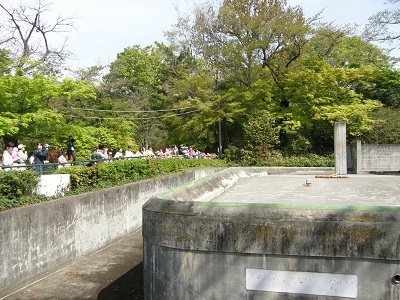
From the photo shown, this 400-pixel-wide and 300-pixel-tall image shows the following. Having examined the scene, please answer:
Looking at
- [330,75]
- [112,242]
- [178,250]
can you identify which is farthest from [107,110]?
[178,250]

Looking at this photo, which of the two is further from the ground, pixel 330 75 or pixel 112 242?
pixel 330 75

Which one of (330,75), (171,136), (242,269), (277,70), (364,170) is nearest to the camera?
(242,269)

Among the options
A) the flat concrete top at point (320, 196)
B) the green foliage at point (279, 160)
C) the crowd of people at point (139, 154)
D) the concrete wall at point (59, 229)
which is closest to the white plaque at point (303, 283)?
the flat concrete top at point (320, 196)

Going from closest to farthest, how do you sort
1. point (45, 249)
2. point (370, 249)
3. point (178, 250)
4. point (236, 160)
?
point (370, 249)
point (178, 250)
point (45, 249)
point (236, 160)

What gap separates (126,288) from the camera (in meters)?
7.93

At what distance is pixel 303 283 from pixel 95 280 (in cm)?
582

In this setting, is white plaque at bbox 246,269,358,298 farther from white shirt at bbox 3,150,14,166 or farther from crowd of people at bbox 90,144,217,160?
crowd of people at bbox 90,144,217,160

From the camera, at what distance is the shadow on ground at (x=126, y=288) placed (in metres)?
7.52

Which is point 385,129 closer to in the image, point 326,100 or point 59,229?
point 326,100

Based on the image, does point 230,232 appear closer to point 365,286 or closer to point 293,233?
point 293,233

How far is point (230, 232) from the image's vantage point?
13.3ft

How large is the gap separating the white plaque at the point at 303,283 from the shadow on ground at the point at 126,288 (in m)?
4.03

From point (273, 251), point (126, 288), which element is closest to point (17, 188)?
point (126, 288)

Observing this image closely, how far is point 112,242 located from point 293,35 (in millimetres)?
24084
